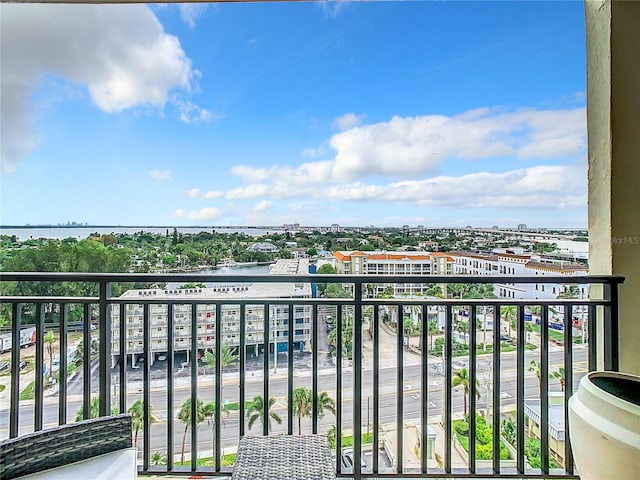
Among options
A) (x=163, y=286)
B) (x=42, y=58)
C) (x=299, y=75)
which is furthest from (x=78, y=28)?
(x=163, y=286)

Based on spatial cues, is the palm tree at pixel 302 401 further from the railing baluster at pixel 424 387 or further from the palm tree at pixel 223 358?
the railing baluster at pixel 424 387

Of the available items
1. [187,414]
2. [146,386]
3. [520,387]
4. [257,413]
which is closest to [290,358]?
[257,413]

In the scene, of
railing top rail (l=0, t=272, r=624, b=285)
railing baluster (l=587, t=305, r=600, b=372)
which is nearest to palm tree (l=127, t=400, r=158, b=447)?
railing top rail (l=0, t=272, r=624, b=285)

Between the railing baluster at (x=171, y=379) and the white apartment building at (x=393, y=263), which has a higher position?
the white apartment building at (x=393, y=263)

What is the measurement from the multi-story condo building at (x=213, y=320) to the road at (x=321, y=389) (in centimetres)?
16

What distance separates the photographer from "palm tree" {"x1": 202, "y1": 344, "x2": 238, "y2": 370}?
5.56ft

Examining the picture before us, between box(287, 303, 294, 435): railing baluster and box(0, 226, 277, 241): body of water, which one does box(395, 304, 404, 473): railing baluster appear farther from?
box(0, 226, 277, 241): body of water

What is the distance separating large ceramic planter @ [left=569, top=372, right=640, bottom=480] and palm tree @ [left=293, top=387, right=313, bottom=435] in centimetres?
106

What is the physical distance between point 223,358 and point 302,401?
1.41ft

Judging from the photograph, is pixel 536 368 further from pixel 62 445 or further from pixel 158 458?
pixel 62 445

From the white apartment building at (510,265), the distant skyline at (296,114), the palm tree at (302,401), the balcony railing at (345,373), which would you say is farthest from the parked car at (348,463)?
the distant skyline at (296,114)

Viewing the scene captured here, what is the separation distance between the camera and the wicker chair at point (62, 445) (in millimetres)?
1122

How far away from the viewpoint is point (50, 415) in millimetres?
1703

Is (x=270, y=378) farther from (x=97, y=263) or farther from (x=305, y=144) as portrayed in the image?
(x=305, y=144)
